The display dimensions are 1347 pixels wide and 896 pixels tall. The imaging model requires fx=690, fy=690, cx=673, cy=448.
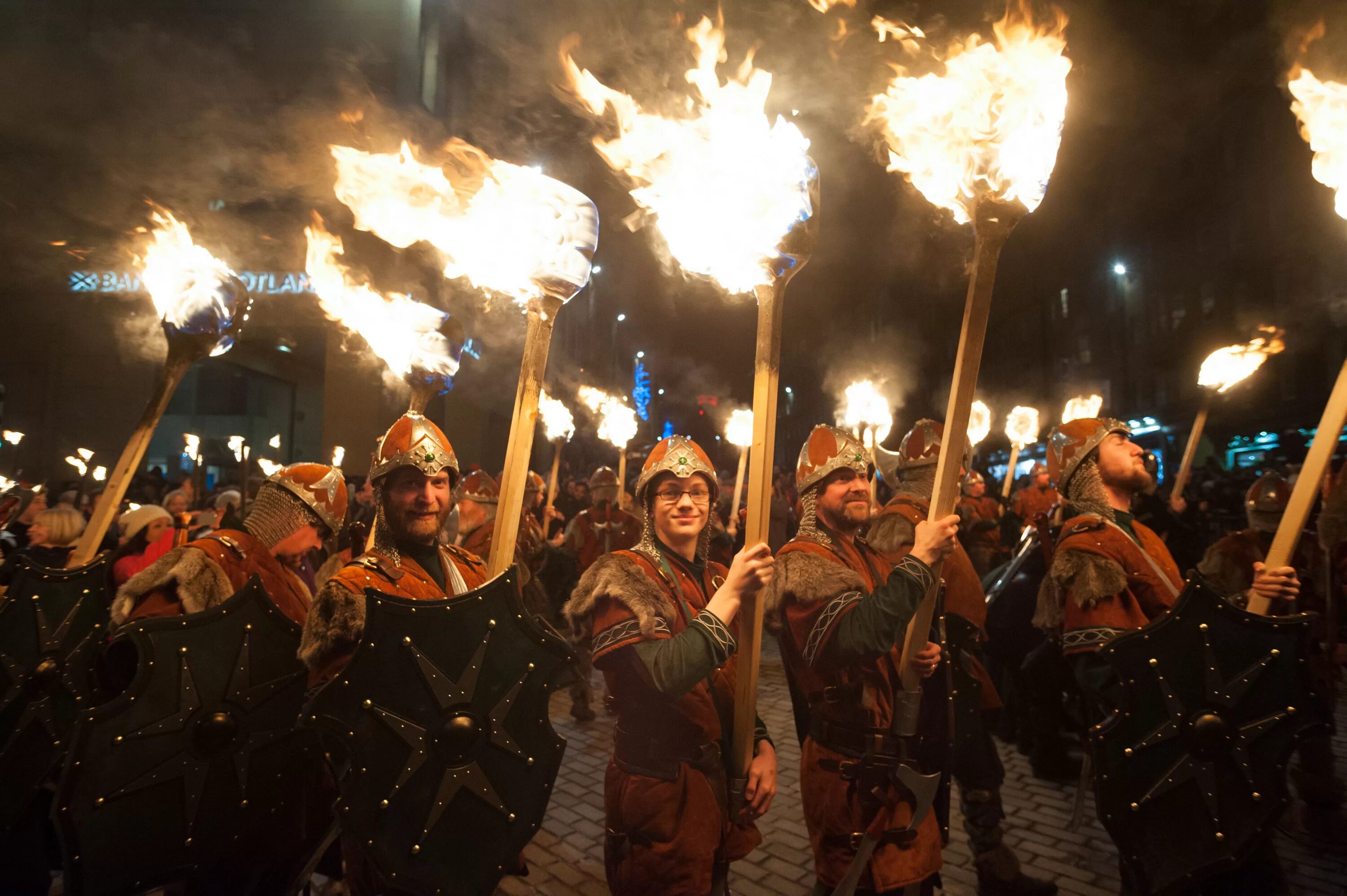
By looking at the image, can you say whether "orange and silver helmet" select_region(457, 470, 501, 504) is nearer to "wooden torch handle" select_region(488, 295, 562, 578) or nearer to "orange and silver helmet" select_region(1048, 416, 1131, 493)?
"wooden torch handle" select_region(488, 295, 562, 578)

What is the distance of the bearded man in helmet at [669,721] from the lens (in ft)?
8.80

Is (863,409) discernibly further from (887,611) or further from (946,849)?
(887,611)

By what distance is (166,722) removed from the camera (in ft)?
9.50

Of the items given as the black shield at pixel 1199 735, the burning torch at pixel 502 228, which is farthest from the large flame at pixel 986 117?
the black shield at pixel 1199 735

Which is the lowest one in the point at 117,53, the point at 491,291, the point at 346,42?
the point at 491,291

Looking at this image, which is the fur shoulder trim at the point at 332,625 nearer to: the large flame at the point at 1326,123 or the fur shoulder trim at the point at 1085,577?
the fur shoulder trim at the point at 1085,577

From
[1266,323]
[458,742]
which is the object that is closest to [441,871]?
[458,742]

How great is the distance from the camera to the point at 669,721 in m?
2.92

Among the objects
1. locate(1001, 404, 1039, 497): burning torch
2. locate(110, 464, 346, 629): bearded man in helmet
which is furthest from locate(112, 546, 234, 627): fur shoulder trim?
locate(1001, 404, 1039, 497): burning torch

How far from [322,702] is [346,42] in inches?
884

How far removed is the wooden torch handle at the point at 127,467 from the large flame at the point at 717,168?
9.52 feet

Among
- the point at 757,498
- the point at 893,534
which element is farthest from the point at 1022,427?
the point at 757,498

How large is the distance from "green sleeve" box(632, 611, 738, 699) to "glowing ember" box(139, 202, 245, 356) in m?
3.63

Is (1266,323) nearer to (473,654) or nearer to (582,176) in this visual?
(582,176)
